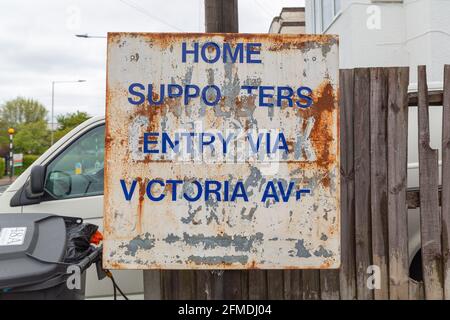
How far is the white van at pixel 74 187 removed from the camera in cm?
278

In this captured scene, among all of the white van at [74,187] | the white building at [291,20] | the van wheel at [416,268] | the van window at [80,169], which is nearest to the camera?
the van wheel at [416,268]

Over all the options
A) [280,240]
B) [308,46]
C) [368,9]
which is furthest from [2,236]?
[368,9]

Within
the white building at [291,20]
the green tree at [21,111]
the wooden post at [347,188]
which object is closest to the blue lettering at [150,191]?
the wooden post at [347,188]

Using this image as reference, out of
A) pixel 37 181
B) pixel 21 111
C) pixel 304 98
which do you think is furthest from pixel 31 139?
pixel 304 98

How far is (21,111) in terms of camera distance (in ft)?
157

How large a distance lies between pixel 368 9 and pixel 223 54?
6.04 metres

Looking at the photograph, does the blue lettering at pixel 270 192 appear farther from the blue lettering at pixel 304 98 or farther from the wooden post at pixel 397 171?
the wooden post at pixel 397 171

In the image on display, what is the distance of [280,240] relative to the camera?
1908mm

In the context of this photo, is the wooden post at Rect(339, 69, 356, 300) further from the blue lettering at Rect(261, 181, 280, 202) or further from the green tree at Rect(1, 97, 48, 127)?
the green tree at Rect(1, 97, 48, 127)

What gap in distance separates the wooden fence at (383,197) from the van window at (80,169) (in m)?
1.14

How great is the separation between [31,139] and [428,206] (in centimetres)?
3784

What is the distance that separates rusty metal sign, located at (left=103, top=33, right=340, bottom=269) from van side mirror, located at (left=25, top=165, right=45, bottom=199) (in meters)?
1.04

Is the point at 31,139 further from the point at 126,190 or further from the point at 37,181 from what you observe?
the point at 126,190

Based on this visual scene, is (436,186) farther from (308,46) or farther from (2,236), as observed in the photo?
(2,236)
